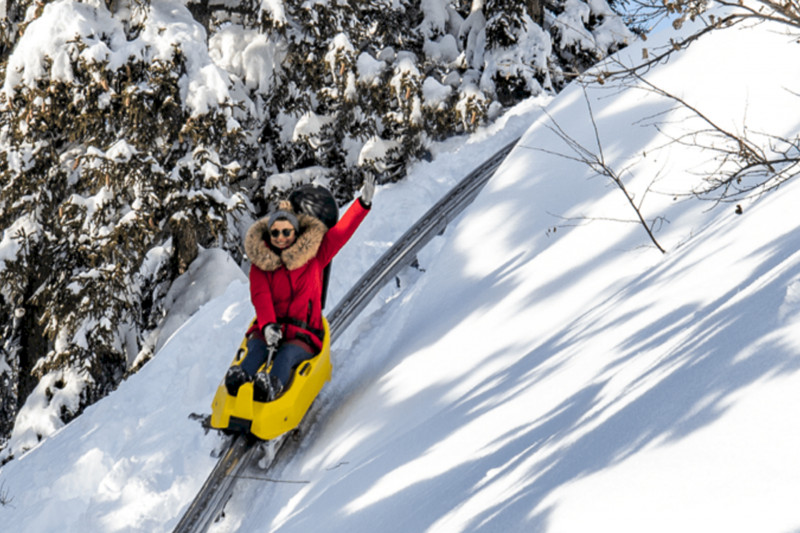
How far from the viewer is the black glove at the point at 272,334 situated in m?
5.68

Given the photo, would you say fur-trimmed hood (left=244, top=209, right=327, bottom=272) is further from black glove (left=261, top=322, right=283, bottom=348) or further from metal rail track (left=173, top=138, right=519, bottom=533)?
metal rail track (left=173, top=138, right=519, bottom=533)

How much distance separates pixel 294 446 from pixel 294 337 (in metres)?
0.87

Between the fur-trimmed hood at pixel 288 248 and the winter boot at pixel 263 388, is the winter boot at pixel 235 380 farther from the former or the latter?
the fur-trimmed hood at pixel 288 248

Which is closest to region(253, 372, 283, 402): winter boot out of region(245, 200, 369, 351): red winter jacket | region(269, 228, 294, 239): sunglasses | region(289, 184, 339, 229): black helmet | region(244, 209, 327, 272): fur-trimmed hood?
region(245, 200, 369, 351): red winter jacket

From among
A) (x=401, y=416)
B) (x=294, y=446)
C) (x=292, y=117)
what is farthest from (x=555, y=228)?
(x=292, y=117)

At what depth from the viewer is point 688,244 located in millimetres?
4785

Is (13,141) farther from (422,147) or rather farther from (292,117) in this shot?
(422,147)

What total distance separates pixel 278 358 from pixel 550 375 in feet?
8.13

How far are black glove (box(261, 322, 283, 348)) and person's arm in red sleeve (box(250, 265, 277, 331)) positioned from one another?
17 cm

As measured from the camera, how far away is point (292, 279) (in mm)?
6086

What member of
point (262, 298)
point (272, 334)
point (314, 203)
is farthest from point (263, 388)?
point (314, 203)

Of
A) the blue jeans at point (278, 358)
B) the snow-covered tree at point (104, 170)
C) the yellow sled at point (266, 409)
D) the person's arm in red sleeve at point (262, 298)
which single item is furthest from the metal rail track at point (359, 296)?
the snow-covered tree at point (104, 170)

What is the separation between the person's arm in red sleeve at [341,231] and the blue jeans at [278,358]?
0.89m

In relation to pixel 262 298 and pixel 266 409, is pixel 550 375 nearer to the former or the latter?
pixel 266 409
